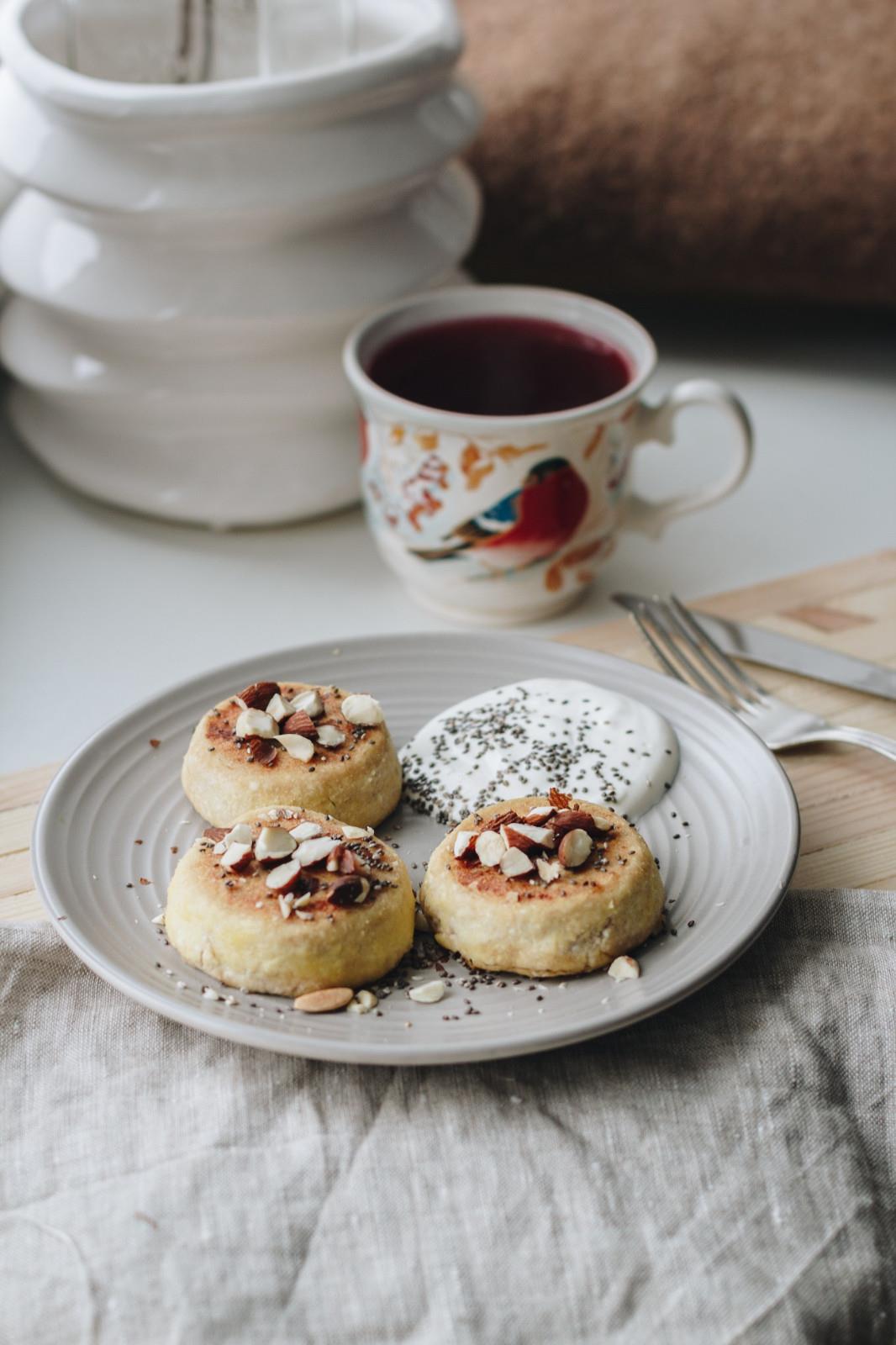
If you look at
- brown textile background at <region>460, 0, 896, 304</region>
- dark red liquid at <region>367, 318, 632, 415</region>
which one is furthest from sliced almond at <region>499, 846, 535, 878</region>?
brown textile background at <region>460, 0, 896, 304</region>

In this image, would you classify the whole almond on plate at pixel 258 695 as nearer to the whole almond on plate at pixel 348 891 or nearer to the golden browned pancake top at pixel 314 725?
the golden browned pancake top at pixel 314 725

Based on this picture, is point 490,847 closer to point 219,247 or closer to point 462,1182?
point 462,1182

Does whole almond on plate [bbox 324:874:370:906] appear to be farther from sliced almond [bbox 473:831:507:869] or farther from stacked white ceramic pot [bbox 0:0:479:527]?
stacked white ceramic pot [bbox 0:0:479:527]

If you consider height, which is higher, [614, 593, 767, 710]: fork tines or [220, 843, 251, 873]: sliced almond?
[220, 843, 251, 873]: sliced almond

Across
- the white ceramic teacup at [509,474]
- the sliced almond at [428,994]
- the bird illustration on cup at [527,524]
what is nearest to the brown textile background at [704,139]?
the white ceramic teacup at [509,474]

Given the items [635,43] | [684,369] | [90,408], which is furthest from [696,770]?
[635,43]

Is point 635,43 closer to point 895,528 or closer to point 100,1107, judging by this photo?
point 895,528
